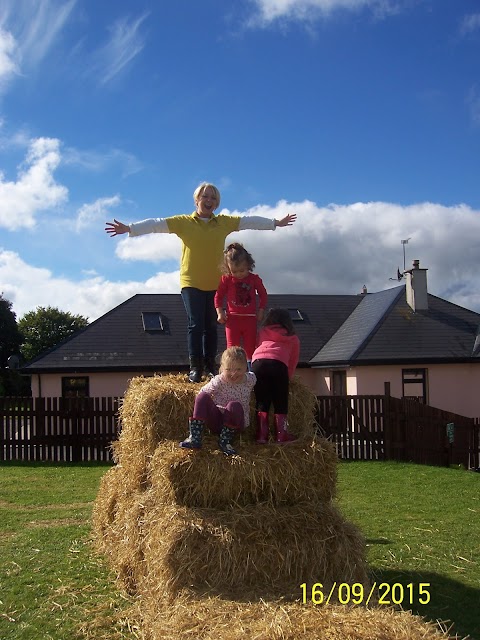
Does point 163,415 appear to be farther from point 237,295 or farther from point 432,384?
point 432,384

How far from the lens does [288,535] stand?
4270mm

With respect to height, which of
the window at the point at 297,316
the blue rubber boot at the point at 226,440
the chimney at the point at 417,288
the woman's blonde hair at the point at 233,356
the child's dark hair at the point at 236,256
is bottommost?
the blue rubber boot at the point at 226,440

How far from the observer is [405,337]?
2019 cm

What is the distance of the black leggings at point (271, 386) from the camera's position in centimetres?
507

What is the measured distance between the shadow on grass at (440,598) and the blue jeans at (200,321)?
8.09 feet

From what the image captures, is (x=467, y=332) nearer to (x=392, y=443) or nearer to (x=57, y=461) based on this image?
(x=392, y=443)

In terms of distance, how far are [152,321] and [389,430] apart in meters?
10.8

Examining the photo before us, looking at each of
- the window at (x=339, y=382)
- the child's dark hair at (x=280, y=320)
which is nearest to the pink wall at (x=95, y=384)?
the window at (x=339, y=382)

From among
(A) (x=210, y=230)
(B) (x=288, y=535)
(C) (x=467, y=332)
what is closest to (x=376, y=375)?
(C) (x=467, y=332)

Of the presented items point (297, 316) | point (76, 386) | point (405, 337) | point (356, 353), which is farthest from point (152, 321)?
point (405, 337)

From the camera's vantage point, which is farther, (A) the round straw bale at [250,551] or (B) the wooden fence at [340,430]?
(B) the wooden fence at [340,430]

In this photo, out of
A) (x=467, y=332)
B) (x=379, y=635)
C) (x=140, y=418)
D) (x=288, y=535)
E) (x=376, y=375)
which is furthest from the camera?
(x=467, y=332)

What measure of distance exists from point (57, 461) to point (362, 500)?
7.83 meters

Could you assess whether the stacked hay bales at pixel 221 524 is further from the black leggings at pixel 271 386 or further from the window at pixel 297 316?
the window at pixel 297 316
